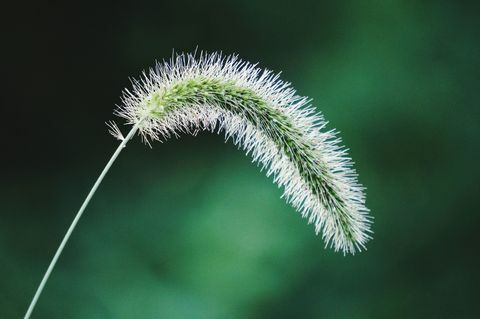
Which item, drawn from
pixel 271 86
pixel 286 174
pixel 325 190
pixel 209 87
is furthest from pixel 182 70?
pixel 325 190

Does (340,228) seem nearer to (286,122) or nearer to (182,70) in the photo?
(286,122)

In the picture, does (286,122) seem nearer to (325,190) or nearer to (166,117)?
(325,190)

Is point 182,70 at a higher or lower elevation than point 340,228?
higher

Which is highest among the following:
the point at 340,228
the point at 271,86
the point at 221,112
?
the point at 271,86

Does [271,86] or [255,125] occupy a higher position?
[271,86]

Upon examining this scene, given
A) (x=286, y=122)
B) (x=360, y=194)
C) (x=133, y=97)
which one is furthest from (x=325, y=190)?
(x=133, y=97)

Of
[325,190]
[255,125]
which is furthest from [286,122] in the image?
[325,190]

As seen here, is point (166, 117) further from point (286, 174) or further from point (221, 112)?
point (286, 174)
